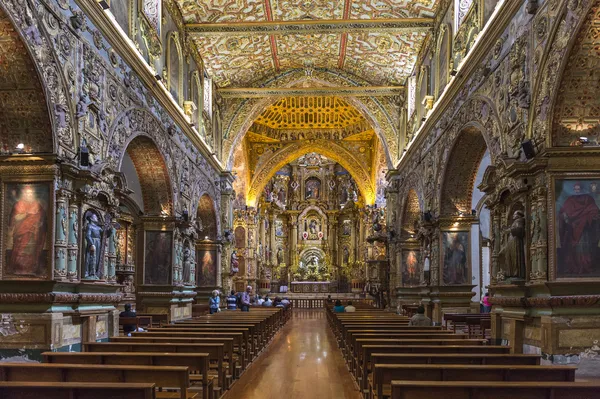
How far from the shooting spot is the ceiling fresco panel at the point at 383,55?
2148 centimetres

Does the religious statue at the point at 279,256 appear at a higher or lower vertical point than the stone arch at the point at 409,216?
lower

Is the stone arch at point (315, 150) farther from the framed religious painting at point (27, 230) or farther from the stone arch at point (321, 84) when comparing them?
the framed religious painting at point (27, 230)

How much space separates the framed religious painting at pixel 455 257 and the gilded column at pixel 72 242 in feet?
35.0

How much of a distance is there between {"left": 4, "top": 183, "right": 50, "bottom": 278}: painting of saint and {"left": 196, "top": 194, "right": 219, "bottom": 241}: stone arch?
50.1 feet

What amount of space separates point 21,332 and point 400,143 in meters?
19.1

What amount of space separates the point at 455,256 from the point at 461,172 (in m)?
2.47

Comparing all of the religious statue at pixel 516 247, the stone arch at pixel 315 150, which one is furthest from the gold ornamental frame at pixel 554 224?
the stone arch at pixel 315 150

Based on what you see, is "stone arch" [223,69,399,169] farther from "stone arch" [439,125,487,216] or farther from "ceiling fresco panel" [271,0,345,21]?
"stone arch" [439,125,487,216]

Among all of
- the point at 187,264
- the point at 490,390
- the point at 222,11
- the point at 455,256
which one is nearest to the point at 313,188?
the point at 187,264

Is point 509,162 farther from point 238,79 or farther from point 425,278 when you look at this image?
point 238,79

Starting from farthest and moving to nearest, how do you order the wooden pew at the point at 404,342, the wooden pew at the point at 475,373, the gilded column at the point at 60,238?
the gilded column at the point at 60,238, the wooden pew at the point at 404,342, the wooden pew at the point at 475,373

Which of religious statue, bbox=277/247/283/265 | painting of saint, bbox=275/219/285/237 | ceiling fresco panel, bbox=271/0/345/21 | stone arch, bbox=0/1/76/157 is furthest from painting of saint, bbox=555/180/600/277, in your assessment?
painting of saint, bbox=275/219/285/237

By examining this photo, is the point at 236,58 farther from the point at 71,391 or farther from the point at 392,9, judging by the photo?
the point at 71,391

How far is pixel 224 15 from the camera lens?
750 inches
